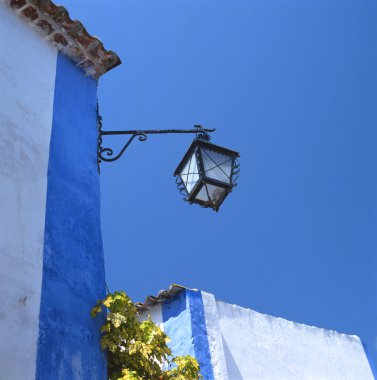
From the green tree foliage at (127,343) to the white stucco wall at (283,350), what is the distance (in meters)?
3.40

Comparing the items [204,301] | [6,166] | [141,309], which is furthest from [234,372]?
[6,166]

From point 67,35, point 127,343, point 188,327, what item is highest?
point 67,35

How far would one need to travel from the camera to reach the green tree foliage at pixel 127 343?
15.5ft

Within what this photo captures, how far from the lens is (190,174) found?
18.2 ft

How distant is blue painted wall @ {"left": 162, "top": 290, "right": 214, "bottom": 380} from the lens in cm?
760

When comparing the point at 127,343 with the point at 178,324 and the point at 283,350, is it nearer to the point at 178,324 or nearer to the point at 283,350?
the point at 178,324

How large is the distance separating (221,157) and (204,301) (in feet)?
10.5

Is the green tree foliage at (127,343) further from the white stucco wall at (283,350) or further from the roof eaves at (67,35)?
the white stucco wall at (283,350)

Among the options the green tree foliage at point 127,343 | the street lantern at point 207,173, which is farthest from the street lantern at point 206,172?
the green tree foliage at point 127,343

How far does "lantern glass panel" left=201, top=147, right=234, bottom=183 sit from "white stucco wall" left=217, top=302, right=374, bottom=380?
135 inches

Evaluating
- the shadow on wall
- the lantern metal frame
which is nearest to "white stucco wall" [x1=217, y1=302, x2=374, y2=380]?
the shadow on wall

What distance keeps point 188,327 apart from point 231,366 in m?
0.88

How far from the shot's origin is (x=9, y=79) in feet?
17.1

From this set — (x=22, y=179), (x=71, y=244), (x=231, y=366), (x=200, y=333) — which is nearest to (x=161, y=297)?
(x=200, y=333)
